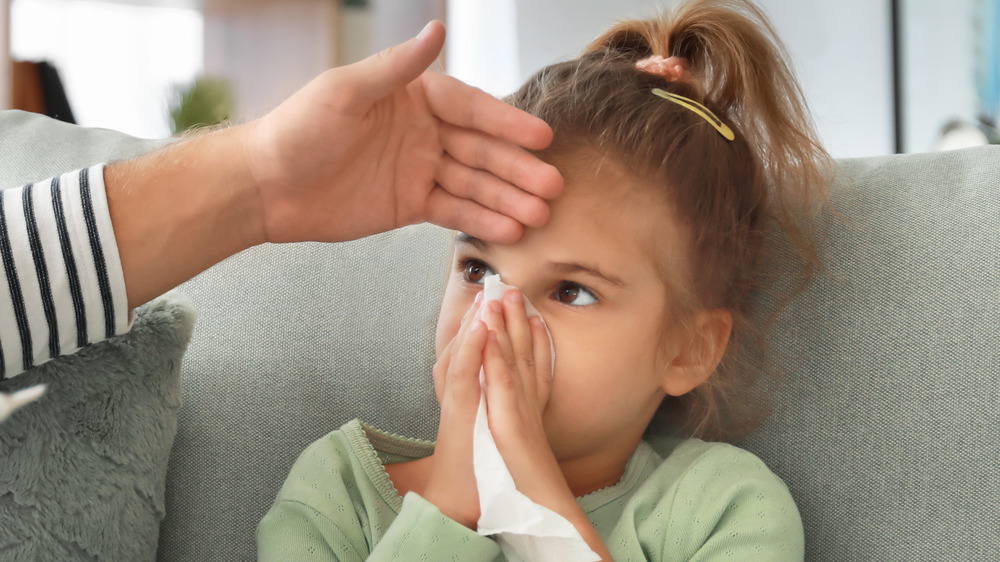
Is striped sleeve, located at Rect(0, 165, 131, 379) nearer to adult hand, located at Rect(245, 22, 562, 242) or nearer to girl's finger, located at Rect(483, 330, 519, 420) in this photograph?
adult hand, located at Rect(245, 22, 562, 242)

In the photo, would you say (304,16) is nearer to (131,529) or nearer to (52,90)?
(52,90)

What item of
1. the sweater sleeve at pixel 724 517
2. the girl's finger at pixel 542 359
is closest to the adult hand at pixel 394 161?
the girl's finger at pixel 542 359

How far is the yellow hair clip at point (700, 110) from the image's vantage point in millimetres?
1053

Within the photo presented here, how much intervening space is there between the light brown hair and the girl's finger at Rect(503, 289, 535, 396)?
0.19m

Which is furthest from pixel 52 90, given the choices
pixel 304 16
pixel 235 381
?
pixel 235 381

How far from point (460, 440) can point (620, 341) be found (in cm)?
22

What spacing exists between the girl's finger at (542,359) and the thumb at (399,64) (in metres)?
0.31

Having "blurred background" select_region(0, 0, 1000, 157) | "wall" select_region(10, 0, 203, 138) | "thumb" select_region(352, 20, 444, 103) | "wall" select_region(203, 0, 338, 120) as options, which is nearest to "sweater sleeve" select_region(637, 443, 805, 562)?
"thumb" select_region(352, 20, 444, 103)

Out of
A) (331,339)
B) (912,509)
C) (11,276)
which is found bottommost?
(912,509)

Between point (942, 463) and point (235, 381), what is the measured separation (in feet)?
2.84

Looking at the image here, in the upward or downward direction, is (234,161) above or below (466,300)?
above

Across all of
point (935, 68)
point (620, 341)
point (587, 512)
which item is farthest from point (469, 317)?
point (935, 68)

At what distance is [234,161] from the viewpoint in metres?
0.91

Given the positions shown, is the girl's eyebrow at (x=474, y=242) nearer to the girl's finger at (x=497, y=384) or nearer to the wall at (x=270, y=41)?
the girl's finger at (x=497, y=384)
